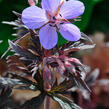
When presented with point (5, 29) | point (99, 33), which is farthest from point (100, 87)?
point (5, 29)

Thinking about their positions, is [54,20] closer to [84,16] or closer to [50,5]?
[50,5]

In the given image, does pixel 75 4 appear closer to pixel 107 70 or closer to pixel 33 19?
pixel 33 19

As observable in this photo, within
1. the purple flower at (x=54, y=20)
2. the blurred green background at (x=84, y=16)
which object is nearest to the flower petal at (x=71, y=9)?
the purple flower at (x=54, y=20)

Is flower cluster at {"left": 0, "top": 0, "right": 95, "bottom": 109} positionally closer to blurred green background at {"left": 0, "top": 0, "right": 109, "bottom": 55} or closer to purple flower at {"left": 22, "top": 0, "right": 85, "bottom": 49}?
purple flower at {"left": 22, "top": 0, "right": 85, "bottom": 49}

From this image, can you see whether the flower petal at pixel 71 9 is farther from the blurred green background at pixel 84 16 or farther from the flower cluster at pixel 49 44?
the blurred green background at pixel 84 16

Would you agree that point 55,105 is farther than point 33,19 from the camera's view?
Yes

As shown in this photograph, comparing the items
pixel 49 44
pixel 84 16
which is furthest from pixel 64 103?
pixel 84 16

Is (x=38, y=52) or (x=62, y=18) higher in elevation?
(x=62, y=18)
